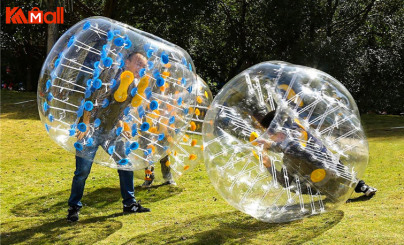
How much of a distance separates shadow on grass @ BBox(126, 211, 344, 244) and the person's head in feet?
5.41

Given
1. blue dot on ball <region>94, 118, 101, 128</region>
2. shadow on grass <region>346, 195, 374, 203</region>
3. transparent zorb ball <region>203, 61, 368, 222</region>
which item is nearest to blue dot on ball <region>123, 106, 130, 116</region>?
blue dot on ball <region>94, 118, 101, 128</region>

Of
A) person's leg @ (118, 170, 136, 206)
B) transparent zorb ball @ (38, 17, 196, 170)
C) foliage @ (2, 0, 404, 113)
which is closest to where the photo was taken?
transparent zorb ball @ (38, 17, 196, 170)

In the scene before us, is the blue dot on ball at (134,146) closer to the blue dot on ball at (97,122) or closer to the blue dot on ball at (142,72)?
the blue dot on ball at (97,122)

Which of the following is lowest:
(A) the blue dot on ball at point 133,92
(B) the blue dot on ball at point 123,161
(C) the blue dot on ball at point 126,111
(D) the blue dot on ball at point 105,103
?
(B) the blue dot on ball at point 123,161

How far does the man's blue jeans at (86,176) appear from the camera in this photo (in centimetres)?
493

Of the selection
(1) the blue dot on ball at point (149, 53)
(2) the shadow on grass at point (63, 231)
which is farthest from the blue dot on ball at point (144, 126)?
(2) the shadow on grass at point (63, 231)

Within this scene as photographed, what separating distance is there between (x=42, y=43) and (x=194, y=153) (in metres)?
12.6

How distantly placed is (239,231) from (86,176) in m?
1.75

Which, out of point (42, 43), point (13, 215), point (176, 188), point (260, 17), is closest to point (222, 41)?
point (260, 17)

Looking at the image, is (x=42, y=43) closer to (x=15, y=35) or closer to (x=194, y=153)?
(x=15, y=35)

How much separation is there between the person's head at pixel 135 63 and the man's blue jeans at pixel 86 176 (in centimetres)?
66

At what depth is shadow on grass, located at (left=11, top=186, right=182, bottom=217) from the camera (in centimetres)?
624

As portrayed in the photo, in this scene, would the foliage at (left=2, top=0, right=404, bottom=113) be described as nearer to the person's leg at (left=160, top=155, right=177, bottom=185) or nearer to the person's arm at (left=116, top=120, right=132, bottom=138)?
the person's leg at (left=160, top=155, right=177, bottom=185)

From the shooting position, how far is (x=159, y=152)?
524 centimetres
